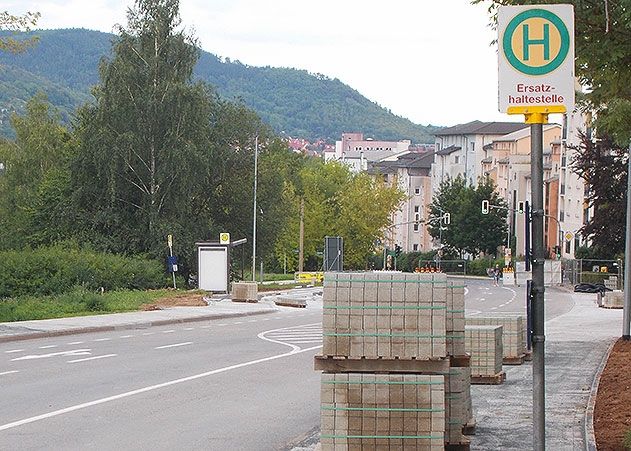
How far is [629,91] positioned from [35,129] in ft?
268

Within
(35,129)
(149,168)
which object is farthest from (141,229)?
(35,129)

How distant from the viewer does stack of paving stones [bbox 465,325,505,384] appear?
17.9m

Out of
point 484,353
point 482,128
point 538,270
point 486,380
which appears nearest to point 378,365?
point 538,270

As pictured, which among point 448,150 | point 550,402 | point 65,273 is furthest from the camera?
point 448,150

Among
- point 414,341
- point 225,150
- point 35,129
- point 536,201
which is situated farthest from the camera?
point 35,129

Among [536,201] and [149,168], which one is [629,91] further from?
[149,168]

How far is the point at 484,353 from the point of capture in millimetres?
18109

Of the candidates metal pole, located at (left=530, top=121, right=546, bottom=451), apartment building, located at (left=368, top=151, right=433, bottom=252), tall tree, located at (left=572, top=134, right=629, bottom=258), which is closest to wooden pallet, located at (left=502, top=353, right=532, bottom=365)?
metal pole, located at (left=530, top=121, right=546, bottom=451)

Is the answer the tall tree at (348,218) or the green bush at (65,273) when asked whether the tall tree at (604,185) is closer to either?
the green bush at (65,273)

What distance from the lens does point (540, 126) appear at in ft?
25.6

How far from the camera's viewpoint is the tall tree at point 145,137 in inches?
2692

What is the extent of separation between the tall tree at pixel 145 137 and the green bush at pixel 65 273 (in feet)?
34.1

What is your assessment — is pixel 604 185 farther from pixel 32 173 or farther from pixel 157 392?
pixel 157 392

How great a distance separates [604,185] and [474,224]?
5788 cm
